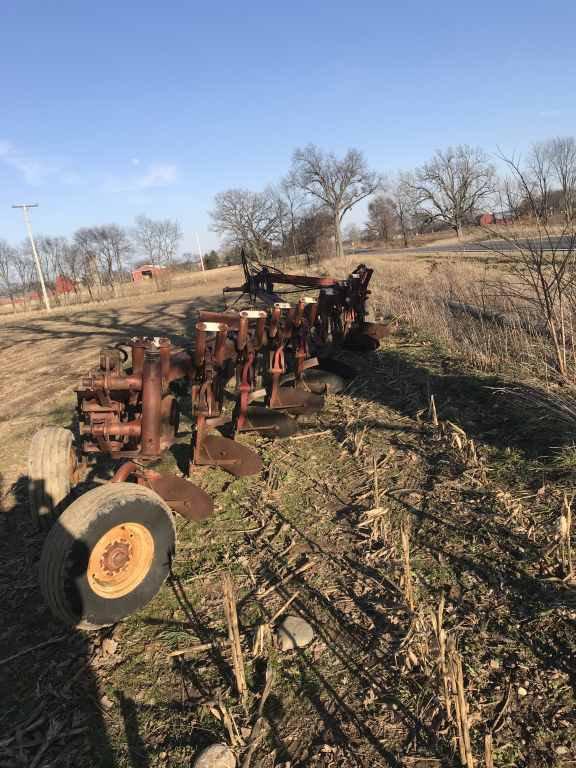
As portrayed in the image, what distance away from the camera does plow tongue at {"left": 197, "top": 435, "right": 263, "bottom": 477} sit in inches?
166

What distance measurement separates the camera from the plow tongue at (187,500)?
11.5 ft

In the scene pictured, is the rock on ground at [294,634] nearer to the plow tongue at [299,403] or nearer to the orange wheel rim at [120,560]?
the orange wheel rim at [120,560]

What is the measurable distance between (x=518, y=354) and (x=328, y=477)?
3288mm

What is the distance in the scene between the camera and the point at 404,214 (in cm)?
6744

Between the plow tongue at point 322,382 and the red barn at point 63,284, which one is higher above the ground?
the red barn at point 63,284

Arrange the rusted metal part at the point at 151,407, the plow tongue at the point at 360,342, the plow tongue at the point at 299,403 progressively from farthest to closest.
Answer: the plow tongue at the point at 360,342 < the plow tongue at the point at 299,403 < the rusted metal part at the point at 151,407

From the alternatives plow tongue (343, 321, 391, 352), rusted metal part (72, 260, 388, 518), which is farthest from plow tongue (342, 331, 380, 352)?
rusted metal part (72, 260, 388, 518)

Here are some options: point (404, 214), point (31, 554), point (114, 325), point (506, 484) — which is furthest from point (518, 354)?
point (404, 214)

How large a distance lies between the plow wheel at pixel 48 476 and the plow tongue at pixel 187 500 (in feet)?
2.47

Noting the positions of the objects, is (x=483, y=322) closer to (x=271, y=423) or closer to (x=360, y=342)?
(x=360, y=342)

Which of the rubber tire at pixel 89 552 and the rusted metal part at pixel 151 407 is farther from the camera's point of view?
the rusted metal part at pixel 151 407

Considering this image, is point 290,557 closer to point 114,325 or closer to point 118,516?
point 118,516

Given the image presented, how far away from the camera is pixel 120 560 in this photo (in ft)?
8.63

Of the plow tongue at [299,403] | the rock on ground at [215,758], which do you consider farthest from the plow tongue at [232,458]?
the rock on ground at [215,758]
